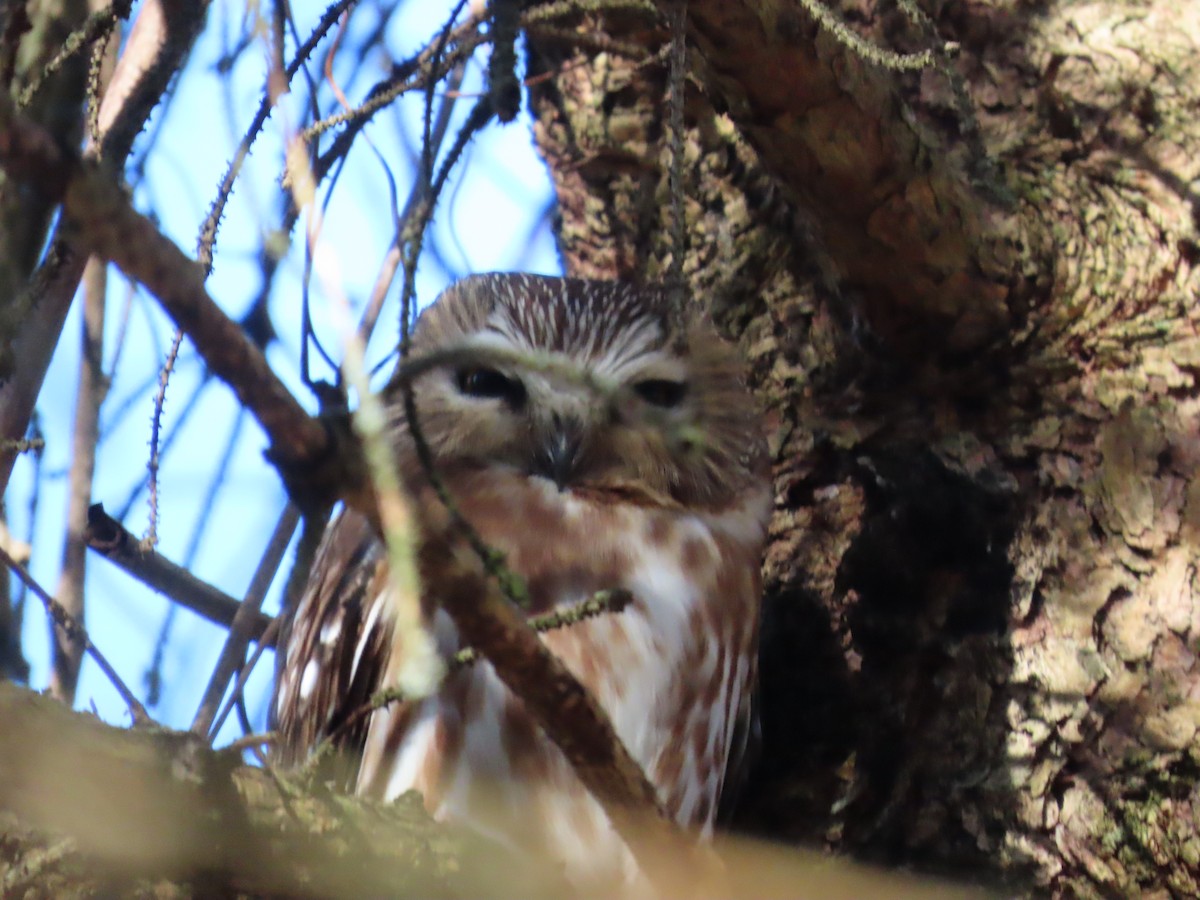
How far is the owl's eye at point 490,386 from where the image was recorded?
2510mm

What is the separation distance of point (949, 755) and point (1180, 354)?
33.9 inches

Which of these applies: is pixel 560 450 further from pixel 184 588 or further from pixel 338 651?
pixel 184 588

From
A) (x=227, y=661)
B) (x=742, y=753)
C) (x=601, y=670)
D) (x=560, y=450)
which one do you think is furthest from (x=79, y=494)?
(x=742, y=753)

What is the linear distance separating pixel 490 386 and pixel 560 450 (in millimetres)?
234

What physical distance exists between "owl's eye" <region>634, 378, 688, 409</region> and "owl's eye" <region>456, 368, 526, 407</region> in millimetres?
270

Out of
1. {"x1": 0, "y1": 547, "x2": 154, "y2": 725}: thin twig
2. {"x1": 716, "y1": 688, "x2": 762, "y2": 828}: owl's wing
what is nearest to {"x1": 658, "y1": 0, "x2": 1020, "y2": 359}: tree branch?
{"x1": 716, "y1": 688, "x2": 762, "y2": 828}: owl's wing

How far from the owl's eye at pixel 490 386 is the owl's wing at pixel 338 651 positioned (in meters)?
0.36

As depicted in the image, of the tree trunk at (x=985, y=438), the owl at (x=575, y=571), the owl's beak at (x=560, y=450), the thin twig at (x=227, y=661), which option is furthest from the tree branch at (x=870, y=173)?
the thin twig at (x=227, y=661)

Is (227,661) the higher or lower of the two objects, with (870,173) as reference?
lower

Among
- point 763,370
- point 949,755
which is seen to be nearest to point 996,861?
point 949,755

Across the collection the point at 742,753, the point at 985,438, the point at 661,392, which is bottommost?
the point at 742,753

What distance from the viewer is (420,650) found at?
1.04 m

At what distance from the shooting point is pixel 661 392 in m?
2.68

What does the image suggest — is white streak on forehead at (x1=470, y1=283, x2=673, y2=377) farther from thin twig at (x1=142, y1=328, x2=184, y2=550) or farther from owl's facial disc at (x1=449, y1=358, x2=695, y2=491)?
thin twig at (x1=142, y1=328, x2=184, y2=550)
